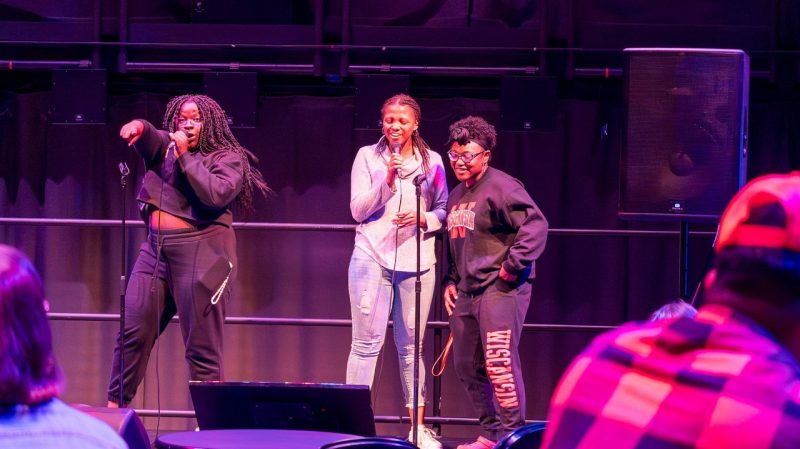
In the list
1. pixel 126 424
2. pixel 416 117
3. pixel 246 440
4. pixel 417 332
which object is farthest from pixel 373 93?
pixel 126 424

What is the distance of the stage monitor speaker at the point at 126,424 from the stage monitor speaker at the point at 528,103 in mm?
3720

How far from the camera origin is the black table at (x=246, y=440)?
2.90 meters

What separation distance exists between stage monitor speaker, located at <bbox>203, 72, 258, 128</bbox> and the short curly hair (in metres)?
1.38

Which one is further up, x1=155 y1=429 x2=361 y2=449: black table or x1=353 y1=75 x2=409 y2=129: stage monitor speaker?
x1=353 y1=75 x2=409 y2=129: stage monitor speaker

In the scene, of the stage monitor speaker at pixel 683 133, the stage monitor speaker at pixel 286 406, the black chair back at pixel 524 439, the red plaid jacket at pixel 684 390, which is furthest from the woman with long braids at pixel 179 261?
the red plaid jacket at pixel 684 390

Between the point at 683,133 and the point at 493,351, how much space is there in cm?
136

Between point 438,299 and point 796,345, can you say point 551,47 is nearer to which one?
point 438,299

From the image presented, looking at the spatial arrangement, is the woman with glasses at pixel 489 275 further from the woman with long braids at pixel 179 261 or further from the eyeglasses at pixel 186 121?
the eyeglasses at pixel 186 121

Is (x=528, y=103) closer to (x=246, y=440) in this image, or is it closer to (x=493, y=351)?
(x=493, y=351)

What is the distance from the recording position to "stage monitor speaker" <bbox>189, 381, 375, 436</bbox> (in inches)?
148

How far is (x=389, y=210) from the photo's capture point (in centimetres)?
515

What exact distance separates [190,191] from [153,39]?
5.66 ft

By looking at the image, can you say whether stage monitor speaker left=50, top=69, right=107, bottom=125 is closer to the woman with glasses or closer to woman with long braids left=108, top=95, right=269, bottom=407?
woman with long braids left=108, top=95, right=269, bottom=407

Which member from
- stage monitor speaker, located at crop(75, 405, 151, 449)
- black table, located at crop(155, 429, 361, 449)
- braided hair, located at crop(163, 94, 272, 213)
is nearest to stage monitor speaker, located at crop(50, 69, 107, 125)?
braided hair, located at crop(163, 94, 272, 213)
